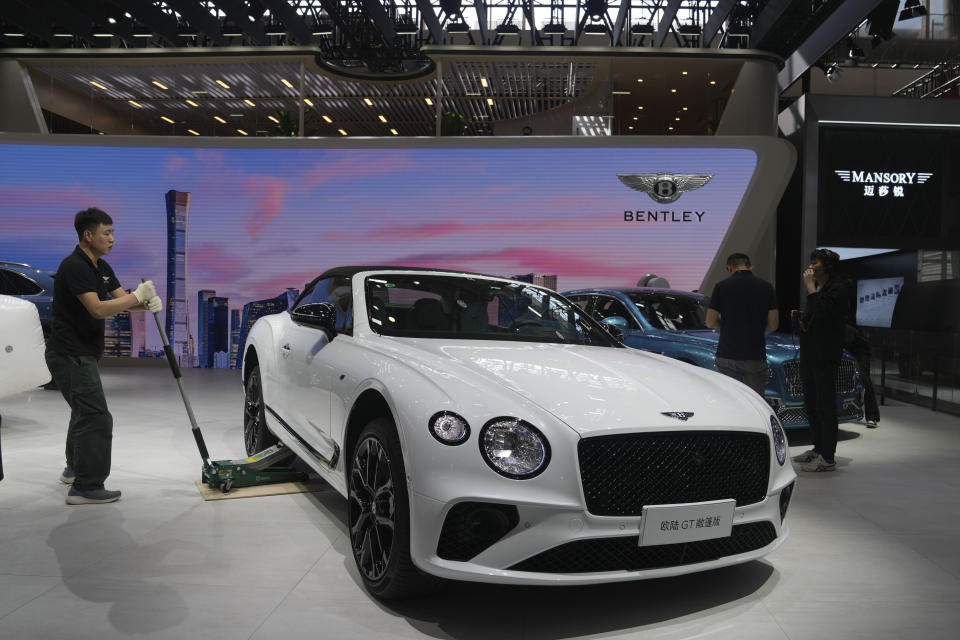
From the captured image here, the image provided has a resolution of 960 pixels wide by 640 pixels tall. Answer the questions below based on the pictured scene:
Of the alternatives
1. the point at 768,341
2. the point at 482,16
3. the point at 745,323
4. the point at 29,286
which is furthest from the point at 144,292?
the point at 482,16

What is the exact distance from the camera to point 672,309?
293 inches

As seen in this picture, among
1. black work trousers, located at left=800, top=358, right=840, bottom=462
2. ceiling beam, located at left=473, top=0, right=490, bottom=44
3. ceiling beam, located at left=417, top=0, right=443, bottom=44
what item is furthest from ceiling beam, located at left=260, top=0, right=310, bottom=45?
black work trousers, located at left=800, top=358, right=840, bottom=462

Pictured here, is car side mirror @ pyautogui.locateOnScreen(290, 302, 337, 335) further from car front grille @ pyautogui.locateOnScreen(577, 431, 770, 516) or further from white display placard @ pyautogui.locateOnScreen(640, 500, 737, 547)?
white display placard @ pyautogui.locateOnScreen(640, 500, 737, 547)

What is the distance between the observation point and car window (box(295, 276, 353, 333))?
3799 mm

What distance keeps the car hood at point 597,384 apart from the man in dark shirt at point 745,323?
6.02 ft

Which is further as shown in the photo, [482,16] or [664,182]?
[482,16]

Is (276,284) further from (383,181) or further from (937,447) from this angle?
(937,447)

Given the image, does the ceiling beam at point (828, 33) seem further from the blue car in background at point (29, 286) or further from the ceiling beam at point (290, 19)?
the blue car in background at point (29, 286)

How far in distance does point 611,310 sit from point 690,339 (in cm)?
123

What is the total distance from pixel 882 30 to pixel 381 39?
10559 millimetres

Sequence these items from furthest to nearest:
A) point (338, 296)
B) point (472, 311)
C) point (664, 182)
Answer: point (664, 182) → point (338, 296) → point (472, 311)

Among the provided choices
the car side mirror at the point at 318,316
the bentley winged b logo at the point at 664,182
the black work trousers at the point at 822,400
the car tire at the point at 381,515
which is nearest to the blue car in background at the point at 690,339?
the black work trousers at the point at 822,400

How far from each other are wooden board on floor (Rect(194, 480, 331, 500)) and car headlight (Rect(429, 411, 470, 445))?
2.22 metres

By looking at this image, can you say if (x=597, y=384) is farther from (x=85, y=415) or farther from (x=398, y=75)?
(x=398, y=75)
